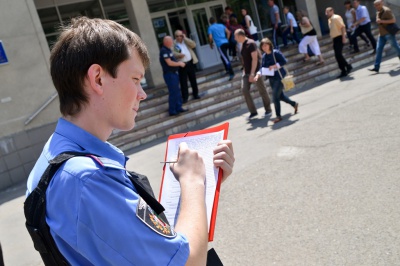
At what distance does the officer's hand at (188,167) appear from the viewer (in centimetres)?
130

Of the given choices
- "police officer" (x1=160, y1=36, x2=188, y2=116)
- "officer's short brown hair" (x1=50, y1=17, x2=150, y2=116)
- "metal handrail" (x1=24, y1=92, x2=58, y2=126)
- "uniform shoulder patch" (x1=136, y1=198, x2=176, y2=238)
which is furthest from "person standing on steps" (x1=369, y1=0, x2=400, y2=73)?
"uniform shoulder patch" (x1=136, y1=198, x2=176, y2=238)

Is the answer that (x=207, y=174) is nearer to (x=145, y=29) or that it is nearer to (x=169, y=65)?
(x=169, y=65)

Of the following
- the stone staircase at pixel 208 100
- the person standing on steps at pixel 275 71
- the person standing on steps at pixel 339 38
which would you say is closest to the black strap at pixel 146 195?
the person standing on steps at pixel 275 71

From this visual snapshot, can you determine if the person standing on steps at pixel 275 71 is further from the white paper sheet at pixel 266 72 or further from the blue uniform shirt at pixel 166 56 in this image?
the blue uniform shirt at pixel 166 56

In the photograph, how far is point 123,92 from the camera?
1.19m

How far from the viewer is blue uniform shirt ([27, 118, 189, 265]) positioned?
38.1 inches

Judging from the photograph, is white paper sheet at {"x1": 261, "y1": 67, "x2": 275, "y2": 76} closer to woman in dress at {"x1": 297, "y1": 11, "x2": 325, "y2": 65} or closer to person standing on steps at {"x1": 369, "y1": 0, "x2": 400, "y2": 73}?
person standing on steps at {"x1": 369, "y1": 0, "x2": 400, "y2": 73}

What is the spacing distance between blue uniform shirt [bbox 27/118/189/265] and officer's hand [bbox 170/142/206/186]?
0.88ft

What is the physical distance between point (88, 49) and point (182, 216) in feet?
1.83

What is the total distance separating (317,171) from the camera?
4922 mm

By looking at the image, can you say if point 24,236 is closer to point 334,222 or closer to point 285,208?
point 285,208

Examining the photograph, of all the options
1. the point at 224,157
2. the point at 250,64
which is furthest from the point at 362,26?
the point at 224,157

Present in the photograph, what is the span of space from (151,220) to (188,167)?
33 centimetres

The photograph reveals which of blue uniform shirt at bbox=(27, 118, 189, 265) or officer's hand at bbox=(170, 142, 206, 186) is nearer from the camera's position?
blue uniform shirt at bbox=(27, 118, 189, 265)
